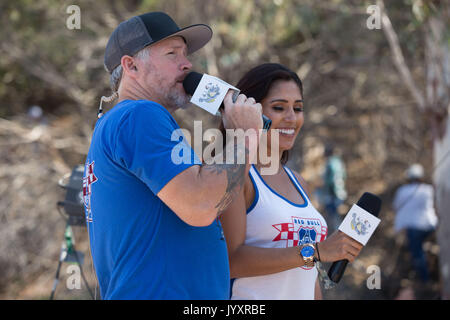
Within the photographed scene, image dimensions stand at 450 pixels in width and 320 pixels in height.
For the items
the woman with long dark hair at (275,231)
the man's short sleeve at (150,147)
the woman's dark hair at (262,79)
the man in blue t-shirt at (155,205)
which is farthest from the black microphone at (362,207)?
the man's short sleeve at (150,147)

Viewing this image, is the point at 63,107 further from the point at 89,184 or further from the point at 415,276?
the point at 89,184

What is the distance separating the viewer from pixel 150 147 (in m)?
1.62

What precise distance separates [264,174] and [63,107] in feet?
32.7

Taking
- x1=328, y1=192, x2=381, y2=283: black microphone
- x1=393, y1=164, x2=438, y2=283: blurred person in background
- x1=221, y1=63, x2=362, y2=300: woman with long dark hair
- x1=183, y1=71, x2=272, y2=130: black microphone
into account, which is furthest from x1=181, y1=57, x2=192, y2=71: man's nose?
x1=393, y1=164, x2=438, y2=283: blurred person in background

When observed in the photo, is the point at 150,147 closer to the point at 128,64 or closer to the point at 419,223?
the point at 128,64

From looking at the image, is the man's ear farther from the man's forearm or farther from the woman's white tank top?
the woman's white tank top

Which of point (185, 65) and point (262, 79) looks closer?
point (185, 65)

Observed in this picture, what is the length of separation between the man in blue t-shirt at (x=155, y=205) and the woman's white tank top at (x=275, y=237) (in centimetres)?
46

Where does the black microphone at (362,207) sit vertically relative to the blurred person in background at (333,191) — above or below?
below

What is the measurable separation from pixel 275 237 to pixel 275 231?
3 cm

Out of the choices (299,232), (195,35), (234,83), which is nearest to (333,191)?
(234,83)

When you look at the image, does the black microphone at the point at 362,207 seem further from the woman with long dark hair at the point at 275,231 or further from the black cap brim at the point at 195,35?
the black cap brim at the point at 195,35

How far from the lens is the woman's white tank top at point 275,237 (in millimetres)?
2293

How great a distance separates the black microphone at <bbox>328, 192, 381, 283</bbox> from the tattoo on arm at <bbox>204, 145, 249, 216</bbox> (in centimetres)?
76
